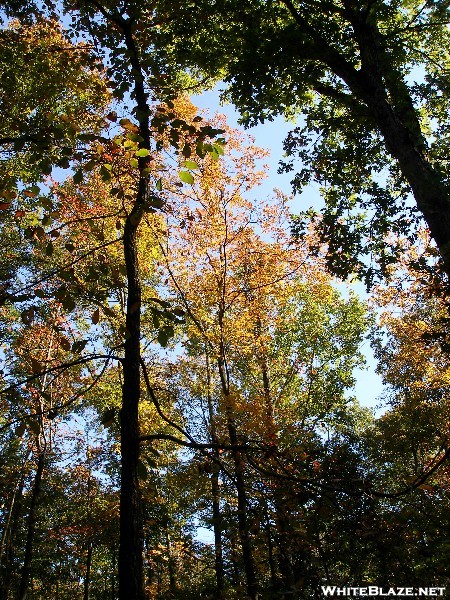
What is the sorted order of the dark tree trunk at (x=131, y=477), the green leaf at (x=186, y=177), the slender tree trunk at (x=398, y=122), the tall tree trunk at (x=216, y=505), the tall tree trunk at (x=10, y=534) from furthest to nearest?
1. the tall tree trunk at (x=10, y=534)
2. the slender tree trunk at (x=398, y=122)
3. the tall tree trunk at (x=216, y=505)
4. the dark tree trunk at (x=131, y=477)
5. the green leaf at (x=186, y=177)

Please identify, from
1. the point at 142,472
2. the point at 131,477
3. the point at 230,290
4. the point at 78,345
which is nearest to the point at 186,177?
the point at 78,345

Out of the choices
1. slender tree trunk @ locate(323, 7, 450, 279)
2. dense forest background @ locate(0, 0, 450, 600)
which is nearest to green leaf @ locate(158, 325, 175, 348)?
dense forest background @ locate(0, 0, 450, 600)

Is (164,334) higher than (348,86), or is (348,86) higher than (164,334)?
(348,86)

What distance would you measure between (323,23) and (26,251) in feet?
43.5

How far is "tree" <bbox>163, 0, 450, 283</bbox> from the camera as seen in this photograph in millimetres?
6801

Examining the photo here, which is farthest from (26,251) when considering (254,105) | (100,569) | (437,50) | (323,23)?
(100,569)

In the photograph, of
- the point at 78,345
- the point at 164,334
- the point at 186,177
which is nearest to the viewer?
the point at 186,177

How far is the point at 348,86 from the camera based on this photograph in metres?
7.57

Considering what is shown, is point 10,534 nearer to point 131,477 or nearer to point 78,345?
point 131,477

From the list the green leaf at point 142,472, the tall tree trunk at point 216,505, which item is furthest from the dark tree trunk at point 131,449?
the tall tree trunk at point 216,505

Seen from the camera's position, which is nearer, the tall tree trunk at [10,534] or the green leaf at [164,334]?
the green leaf at [164,334]

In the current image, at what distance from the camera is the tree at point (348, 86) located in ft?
22.3

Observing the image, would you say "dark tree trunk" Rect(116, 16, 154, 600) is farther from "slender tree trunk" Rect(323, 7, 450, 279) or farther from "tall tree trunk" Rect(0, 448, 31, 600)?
"tall tree trunk" Rect(0, 448, 31, 600)

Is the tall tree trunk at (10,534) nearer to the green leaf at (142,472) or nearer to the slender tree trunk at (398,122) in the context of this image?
the green leaf at (142,472)
